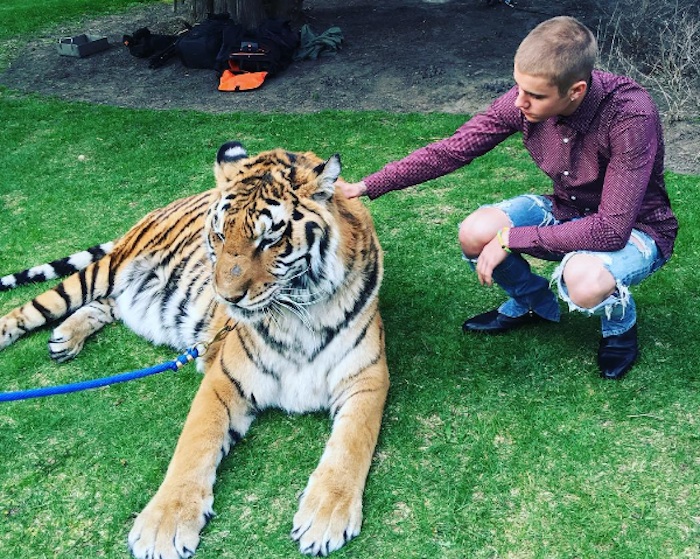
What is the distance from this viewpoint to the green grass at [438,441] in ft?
8.21

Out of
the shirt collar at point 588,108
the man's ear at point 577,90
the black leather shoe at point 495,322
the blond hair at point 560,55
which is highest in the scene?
the blond hair at point 560,55

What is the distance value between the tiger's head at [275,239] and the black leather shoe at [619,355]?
4.30ft

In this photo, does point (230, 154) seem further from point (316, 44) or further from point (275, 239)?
point (316, 44)

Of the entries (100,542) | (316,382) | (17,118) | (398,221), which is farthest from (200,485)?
(17,118)

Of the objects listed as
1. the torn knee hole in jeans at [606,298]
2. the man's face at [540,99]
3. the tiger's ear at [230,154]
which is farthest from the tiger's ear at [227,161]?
the torn knee hole in jeans at [606,298]

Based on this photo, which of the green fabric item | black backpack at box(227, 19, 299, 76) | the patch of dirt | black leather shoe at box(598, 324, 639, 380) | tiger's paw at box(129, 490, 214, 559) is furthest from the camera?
the green fabric item

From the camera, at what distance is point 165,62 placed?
28.9 feet

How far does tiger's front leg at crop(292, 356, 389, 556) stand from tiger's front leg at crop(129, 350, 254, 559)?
1.18 feet

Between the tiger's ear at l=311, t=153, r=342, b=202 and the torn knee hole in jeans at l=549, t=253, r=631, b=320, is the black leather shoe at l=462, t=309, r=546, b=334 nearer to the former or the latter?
the torn knee hole in jeans at l=549, t=253, r=631, b=320

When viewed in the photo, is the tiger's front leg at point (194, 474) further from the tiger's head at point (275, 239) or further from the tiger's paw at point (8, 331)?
the tiger's paw at point (8, 331)

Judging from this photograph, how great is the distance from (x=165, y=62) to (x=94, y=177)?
3599 millimetres

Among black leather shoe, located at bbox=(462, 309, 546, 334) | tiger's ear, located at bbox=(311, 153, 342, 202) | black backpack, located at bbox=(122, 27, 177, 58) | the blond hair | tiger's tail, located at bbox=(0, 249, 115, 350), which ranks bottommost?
black backpack, located at bbox=(122, 27, 177, 58)

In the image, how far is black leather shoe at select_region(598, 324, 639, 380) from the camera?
3188 mm

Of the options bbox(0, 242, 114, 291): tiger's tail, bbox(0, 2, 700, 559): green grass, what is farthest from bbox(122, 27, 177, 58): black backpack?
bbox(0, 242, 114, 291): tiger's tail
